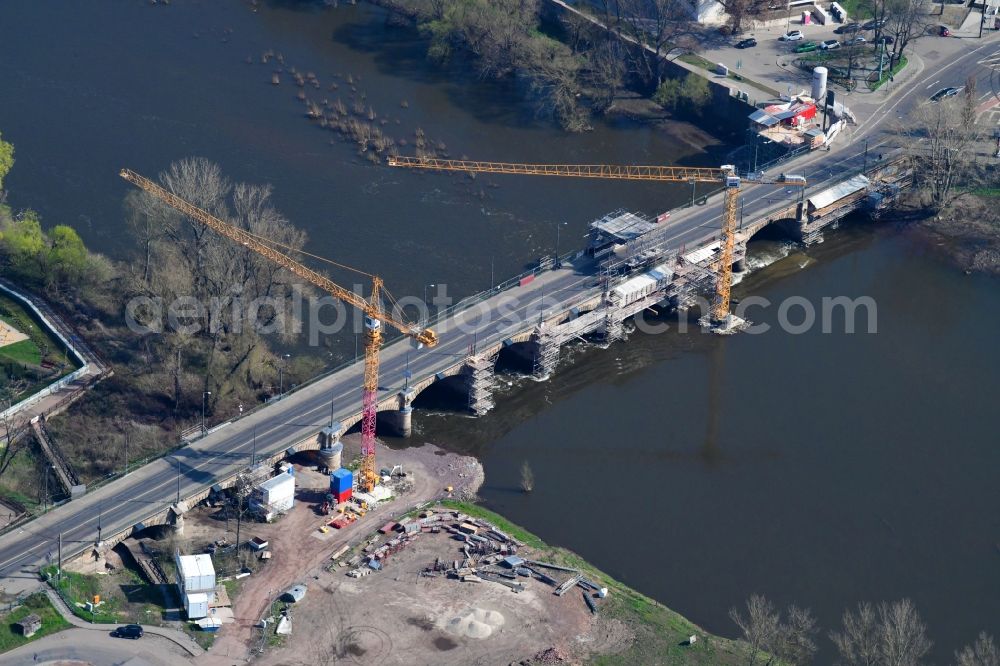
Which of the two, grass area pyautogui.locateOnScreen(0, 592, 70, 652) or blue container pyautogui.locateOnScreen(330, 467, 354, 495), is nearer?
grass area pyautogui.locateOnScreen(0, 592, 70, 652)

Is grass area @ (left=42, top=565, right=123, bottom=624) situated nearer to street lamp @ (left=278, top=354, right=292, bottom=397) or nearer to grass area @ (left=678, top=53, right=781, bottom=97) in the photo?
street lamp @ (left=278, top=354, right=292, bottom=397)

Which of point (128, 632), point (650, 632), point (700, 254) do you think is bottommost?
point (650, 632)

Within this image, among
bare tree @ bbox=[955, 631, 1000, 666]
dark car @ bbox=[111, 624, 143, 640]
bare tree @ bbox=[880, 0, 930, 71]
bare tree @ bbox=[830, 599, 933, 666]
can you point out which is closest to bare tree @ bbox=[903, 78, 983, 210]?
bare tree @ bbox=[880, 0, 930, 71]

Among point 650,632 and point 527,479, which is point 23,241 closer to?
point 527,479

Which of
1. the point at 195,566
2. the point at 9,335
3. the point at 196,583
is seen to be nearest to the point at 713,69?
the point at 9,335

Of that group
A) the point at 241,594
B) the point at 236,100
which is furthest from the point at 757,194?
the point at 241,594

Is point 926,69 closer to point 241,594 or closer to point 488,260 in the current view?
point 488,260
